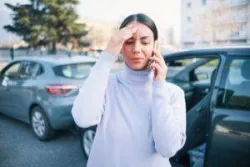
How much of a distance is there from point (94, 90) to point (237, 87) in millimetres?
1581

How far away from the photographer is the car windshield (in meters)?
4.86

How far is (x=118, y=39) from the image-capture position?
145 centimetres

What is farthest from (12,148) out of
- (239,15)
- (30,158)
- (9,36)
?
(9,36)

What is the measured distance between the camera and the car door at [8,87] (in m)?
5.70

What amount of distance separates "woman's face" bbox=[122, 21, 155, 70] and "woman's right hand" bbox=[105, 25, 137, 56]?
0.13 feet

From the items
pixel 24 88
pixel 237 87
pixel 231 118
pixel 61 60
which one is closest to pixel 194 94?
pixel 237 87

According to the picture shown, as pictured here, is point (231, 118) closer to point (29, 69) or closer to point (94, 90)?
point (94, 90)

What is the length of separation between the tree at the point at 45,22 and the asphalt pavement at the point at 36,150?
29.0m

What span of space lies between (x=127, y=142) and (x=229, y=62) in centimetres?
154

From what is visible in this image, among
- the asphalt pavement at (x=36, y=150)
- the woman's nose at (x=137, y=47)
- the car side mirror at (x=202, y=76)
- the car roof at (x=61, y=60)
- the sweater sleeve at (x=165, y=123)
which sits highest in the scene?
the woman's nose at (x=137, y=47)

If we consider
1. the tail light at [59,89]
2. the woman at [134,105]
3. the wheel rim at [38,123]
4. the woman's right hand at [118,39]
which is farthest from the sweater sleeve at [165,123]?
the wheel rim at [38,123]

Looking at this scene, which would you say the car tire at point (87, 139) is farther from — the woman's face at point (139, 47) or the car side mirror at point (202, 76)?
the woman's face at point (139, 47)

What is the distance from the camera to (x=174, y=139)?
1.43 metres

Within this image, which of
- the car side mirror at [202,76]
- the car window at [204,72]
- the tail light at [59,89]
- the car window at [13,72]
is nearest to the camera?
the car window at [204,72]
